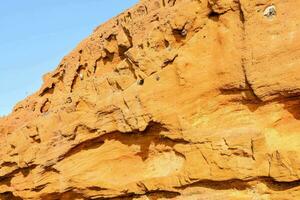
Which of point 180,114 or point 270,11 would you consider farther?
point 180,114

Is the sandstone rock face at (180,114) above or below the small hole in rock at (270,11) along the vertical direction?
below

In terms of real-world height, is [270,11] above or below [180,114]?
above

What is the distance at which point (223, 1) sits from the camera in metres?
10.0

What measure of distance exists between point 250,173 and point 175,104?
234 cm

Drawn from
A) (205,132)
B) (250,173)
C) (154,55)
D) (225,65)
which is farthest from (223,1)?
(250,173)

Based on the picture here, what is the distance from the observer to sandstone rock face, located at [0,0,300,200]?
947cm

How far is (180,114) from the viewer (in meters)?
10.8

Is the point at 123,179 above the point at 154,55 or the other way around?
the other way around

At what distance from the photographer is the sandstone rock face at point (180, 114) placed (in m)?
9.47

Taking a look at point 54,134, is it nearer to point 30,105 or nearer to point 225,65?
point 30,105

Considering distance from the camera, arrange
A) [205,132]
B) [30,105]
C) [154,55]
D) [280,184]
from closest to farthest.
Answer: [280,184] < [205,132] < [154,55] < [30,105]

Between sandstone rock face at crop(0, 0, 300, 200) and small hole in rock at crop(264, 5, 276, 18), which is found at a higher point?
small hole in rock at crop(264, 5, 276, 18)

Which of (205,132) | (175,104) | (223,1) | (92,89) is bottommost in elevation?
(205,132)

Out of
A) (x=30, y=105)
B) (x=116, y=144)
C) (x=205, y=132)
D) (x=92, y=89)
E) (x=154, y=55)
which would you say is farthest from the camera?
(x=30, y=105)
